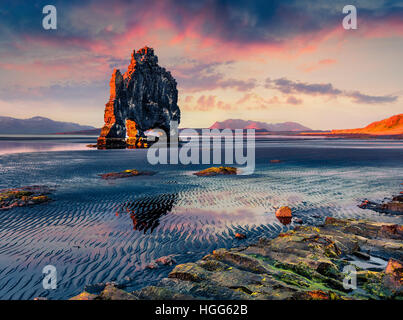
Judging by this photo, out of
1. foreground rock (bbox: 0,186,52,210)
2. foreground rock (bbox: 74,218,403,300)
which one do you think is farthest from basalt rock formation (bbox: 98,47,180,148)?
foreground rock (bbox: 74,218,403,300)

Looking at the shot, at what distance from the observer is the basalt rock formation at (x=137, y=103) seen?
322 ft

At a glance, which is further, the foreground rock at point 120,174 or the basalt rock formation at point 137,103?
the basalt rock formation at point 137,103

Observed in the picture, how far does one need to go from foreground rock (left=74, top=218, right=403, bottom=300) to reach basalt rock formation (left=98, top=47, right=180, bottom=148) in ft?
305

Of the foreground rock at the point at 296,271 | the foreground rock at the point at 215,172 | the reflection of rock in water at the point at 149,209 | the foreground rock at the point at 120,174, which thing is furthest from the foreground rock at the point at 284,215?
the foreground rock at the point at 120,174

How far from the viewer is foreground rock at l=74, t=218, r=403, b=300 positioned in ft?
20.6

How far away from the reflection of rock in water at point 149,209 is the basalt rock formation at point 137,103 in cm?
8047

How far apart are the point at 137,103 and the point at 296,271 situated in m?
112

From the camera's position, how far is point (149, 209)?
17078mm

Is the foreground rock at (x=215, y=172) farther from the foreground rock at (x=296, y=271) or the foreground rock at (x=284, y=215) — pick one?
the foreground rock at (x=296, y=271)

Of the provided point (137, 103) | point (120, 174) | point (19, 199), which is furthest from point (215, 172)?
point (137, 103)
